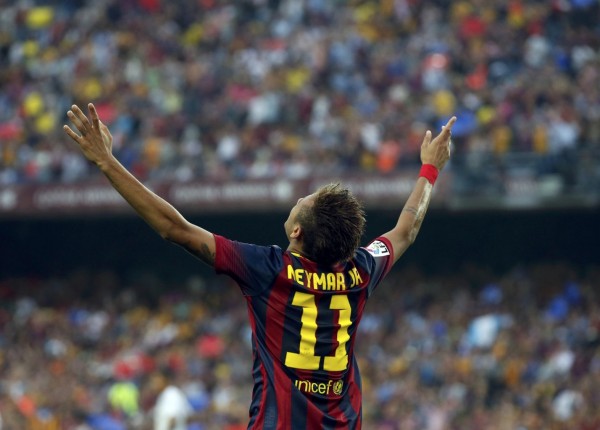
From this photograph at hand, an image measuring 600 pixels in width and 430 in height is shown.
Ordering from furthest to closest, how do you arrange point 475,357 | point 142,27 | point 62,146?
point 142,27
point 62,146
point 475,357

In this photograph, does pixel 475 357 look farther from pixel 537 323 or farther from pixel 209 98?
pixel 209 98

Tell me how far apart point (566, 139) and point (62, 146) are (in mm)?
8754

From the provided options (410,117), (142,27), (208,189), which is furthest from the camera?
(142,27)

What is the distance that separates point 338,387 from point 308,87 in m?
14.0

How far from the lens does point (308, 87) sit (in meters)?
18.0

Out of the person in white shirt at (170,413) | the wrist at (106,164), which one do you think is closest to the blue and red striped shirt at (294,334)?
the wrist at (106,164)

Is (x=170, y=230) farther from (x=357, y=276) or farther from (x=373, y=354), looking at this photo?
(x=373, y=354)

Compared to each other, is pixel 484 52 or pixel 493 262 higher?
pixel 484 52

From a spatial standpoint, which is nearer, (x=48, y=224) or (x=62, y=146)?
(x=62, y=146)

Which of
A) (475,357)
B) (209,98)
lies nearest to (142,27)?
(209,98)

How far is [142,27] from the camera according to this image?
21172 mm

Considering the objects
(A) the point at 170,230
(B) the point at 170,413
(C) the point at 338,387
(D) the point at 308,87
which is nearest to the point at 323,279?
(C) the point at 338,387

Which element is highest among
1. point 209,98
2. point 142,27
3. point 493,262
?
point 142,27

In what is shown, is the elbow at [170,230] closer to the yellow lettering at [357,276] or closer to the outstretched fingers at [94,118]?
the outstretched fingers at [94,118]
